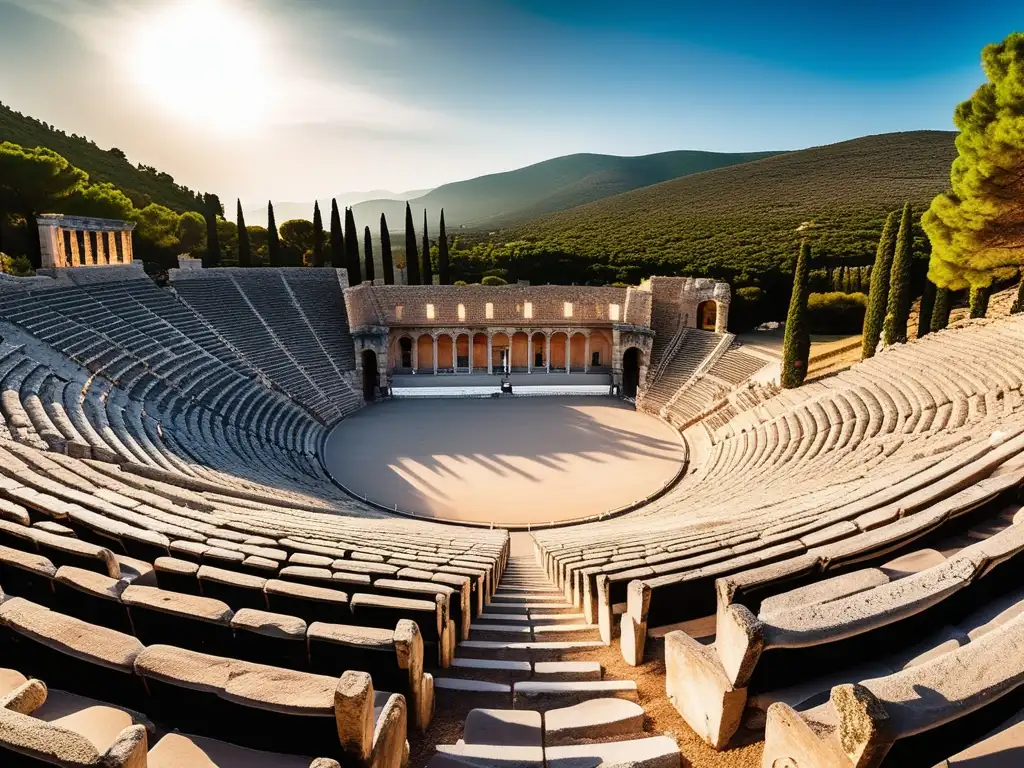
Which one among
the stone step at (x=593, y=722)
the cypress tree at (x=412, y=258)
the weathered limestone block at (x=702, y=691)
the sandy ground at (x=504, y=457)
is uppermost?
the cypress tree at (x=412, y=258)

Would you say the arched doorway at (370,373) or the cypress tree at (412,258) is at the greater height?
the cypress tree at (412,258)

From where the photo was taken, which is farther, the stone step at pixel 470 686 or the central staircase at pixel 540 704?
the stone step at pixel 470 686

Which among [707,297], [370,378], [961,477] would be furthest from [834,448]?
[370,378]

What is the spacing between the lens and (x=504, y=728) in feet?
12.3

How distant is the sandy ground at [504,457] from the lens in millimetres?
17953

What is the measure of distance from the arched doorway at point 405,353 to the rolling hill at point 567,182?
76315mm

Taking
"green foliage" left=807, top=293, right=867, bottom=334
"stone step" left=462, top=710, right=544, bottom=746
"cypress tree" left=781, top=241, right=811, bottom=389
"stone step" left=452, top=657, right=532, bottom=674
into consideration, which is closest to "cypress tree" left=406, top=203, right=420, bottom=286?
"cypress tree" left=781, top=241, right=811, bottom=389

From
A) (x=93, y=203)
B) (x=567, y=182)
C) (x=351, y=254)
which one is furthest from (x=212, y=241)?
(x=567, y=182)

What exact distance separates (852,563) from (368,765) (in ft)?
12.5

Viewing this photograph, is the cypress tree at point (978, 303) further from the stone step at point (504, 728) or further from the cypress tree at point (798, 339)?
the stone step at point (504, 728)

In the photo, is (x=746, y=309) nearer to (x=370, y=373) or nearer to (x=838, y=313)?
(x=838, y=313)

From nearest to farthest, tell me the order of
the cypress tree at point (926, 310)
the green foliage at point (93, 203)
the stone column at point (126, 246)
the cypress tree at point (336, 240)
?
1. the cypress tree at point (926, 310)
2. the stone column at point (126, 246)
3. the green foliage at point (93, 203)
4. the cypress tree at point (336, 240)

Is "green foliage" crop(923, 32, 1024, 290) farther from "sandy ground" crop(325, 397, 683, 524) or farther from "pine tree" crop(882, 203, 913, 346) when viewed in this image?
"sandy ground" crop(325, 397, 683, 524)

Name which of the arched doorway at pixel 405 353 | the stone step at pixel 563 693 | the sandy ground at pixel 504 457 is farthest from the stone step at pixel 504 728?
the arched doorway at pixel 405 353
